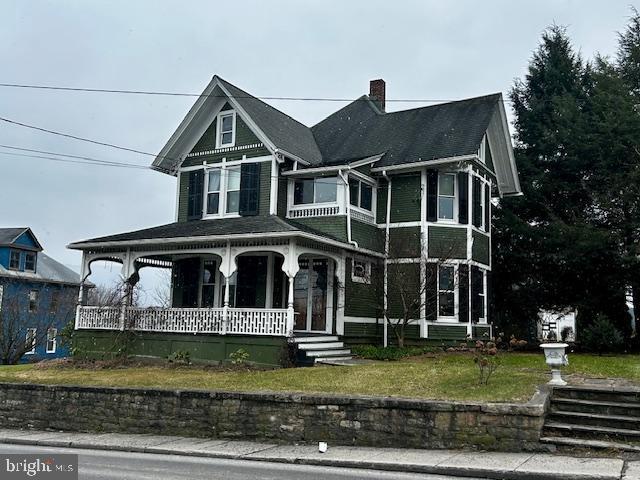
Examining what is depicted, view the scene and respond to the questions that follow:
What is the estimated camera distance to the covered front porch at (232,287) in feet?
60.5

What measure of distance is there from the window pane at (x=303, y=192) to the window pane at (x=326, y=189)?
31 cm

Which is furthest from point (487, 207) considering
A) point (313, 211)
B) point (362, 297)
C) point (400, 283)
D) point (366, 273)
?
point (313, 211)

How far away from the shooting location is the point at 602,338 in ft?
68.8

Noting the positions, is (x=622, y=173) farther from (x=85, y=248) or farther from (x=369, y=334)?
(x=85, y=248)

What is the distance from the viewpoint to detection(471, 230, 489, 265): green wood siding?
2200 cm

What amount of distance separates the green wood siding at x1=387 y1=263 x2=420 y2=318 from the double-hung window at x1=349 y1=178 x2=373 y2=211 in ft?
7.51

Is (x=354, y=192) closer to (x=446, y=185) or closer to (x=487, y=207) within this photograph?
(x=446, y=185)

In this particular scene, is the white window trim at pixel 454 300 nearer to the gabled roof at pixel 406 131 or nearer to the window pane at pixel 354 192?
the window pane at pixel 354 192

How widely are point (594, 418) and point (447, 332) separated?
1061 centimetres

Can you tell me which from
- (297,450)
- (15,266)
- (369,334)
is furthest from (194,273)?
(15,266)

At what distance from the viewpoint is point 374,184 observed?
22.5 m

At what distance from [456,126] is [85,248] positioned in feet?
44.9

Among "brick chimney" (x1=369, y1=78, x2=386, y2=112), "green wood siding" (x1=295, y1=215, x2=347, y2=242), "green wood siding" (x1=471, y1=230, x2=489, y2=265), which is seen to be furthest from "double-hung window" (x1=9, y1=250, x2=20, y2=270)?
"green wood siding" (x1=471, y1=230, x2=489, y2=265)

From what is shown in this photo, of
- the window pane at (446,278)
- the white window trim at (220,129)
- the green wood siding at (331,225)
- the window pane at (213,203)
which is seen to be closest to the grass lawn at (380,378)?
the window pane at (446,278)
